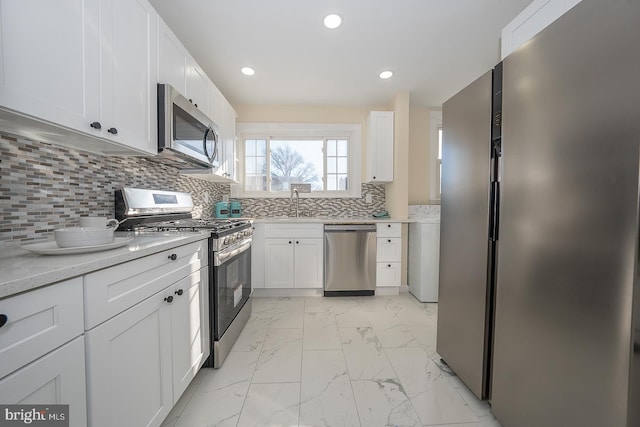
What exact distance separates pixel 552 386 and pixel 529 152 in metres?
0.91

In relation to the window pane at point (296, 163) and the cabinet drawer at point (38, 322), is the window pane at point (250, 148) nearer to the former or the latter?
the window pane at point (296, 163)

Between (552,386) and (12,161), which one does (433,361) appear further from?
(12,161)

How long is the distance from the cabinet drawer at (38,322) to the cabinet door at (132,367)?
10cm

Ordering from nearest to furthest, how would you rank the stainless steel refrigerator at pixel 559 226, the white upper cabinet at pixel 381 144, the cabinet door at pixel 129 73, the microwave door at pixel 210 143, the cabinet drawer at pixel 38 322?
the cabinet drawer at pixel 38 322, the stainless steel refrigerator at pixel 559 226, the cabinet door at pixel 129 73, the microwave door at pixel 210 143, the white upper cabinet at pixel 381 144

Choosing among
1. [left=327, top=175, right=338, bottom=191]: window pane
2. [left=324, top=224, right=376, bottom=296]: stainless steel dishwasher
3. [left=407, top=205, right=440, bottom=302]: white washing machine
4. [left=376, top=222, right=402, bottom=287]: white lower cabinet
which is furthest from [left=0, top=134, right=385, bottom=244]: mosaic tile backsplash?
[left=407, top=205, right=440, bottom=302]: white washing machine

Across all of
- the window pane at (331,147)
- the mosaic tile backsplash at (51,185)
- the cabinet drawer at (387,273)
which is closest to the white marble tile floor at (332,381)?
the cabinet drawer at (387,273)

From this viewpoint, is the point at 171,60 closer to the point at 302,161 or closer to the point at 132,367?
the point at 132,367

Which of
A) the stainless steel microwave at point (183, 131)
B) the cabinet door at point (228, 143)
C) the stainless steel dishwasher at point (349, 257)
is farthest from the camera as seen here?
the stainless steel dishwasher at point (349, 257)

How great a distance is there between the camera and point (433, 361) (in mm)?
1707

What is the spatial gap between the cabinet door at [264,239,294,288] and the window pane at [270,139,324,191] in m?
0.96

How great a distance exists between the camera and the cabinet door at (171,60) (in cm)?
153

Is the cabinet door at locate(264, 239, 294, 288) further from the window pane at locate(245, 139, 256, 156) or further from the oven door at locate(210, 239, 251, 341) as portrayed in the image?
the window pane at locate(245, 139, 256, 156)

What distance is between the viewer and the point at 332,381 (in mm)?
1503

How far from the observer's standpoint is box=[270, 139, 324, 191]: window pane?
11.6 ft
